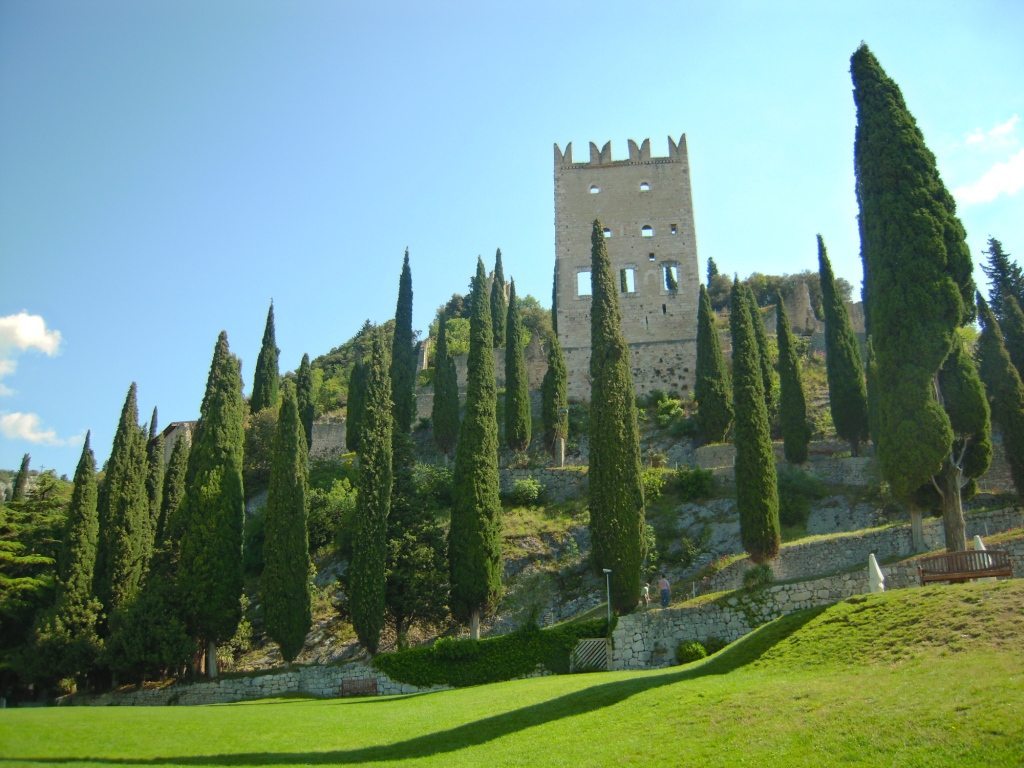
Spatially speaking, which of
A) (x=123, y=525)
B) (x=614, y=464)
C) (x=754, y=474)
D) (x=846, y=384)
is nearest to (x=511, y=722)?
(x=614, y=464)

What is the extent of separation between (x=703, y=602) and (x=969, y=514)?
1029 centimetres

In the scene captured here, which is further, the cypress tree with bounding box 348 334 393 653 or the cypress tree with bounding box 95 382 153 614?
the cypress tree with bounding box 95 382 153 614

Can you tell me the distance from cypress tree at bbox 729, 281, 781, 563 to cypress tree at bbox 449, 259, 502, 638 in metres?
8.07

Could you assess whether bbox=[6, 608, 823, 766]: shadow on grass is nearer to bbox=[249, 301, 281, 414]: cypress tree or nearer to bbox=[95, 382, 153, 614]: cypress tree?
bbox=[95, 382, 153, 614]: cypress tree

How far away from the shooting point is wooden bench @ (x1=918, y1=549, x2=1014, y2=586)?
52.9 ft

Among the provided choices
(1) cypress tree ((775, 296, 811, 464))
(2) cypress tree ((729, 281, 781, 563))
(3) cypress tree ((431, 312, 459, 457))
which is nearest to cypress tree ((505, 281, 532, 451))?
(3) cypress tree ((431, 312, 459, 457))

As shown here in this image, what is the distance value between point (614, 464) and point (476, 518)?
4.90 m

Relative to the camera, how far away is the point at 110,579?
28.7 m

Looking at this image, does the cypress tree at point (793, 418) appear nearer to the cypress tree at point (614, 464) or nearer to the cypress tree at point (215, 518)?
the cypress tree at point (614, 464)

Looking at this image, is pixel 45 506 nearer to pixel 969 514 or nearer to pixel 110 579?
pixel 110 579

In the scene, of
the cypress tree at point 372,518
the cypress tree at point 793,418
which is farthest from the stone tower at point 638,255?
the cypress tree at point 372,518

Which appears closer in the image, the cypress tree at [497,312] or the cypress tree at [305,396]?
the cypress tree at [305,396]

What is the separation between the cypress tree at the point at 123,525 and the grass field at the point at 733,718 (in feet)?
35.6

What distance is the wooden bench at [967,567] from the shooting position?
16.1m
